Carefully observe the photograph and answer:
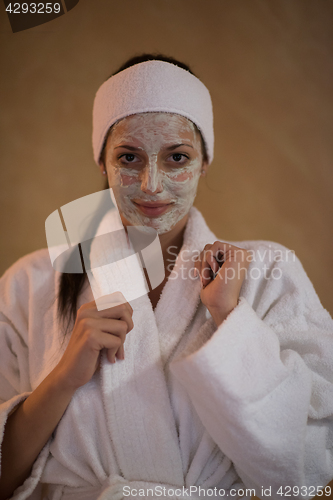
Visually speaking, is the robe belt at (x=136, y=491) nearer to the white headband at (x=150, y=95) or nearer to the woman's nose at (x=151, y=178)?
the woman's nose at (x=151, y=178)

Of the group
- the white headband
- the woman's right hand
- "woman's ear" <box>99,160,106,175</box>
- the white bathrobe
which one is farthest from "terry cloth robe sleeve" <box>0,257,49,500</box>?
the white headband

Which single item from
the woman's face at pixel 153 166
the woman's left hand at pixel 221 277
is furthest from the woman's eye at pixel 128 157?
the woman's left hand at pixel 221 277

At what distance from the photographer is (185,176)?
2.16 feet

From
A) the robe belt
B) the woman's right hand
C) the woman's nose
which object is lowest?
the robe belt

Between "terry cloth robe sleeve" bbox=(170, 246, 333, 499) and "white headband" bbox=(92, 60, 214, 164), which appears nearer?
"terry cloth robe sleeve" bbox=(170, 246, 333, 499)

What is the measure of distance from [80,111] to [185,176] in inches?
12.7

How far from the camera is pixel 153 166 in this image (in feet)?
1.97

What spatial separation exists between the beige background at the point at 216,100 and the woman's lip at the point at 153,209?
0.16m

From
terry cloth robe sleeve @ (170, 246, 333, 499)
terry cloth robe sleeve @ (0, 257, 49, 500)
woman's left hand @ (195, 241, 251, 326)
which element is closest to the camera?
terry cloth robe sleeve @ (170, 246, 333, 499)

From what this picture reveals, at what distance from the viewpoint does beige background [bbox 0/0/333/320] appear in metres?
0.71

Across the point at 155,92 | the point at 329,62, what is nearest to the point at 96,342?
the point at 155,92

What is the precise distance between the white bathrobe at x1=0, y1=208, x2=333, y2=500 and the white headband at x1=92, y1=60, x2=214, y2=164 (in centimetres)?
30

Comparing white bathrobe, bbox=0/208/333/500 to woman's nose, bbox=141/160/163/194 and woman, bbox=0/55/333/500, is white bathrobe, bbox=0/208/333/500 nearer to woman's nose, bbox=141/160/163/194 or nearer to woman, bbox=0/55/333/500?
woman, bbox=0/55/333/500

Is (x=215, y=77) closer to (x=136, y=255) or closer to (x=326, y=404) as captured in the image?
(x=136, y=255)
